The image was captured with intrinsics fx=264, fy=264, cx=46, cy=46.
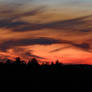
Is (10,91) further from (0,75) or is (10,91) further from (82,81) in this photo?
(82,81)

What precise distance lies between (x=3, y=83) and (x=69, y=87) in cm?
1336

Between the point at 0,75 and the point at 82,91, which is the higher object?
the point at 0,75

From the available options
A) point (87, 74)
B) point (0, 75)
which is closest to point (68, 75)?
point (87, 74)

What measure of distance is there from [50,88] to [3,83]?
951cm

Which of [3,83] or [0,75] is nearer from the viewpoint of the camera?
[3,83]

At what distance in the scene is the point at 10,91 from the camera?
161ft

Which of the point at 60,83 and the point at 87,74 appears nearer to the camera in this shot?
the point at 60,83

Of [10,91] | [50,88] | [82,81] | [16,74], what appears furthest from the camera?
[16,74]

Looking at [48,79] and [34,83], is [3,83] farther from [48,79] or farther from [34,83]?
[48,79]

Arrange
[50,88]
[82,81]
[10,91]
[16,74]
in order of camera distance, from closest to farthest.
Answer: [10,91] → [50,88] → [82,81] → [16,74]

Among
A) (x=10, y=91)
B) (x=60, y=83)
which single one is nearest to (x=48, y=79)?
(x=60, y=83)

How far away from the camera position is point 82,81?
57156 millimetres

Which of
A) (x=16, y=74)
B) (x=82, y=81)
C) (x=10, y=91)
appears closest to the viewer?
(x=10, y=91)

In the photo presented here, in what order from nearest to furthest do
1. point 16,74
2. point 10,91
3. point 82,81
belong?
point 10,91, point 82,81, point 16,74
